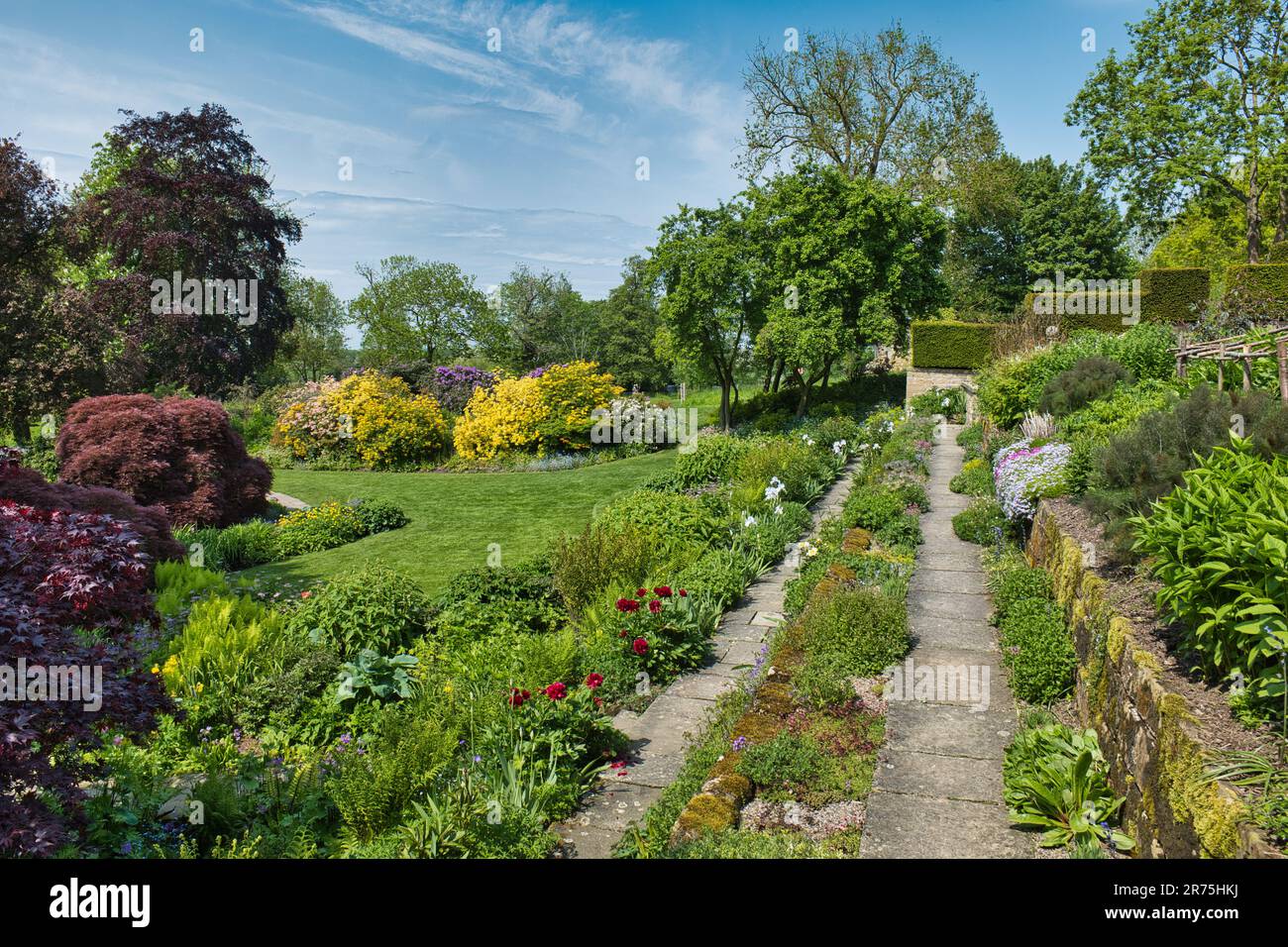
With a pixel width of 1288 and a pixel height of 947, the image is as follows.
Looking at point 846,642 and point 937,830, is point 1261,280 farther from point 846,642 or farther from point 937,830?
point 937,830

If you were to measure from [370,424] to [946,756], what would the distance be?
1884 centimetres

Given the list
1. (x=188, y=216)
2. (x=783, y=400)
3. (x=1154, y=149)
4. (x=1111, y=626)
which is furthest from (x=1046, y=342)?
(x=188, y=216)

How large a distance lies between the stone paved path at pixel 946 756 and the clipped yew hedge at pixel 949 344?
53.0 feet

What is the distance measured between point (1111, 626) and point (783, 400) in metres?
21.6

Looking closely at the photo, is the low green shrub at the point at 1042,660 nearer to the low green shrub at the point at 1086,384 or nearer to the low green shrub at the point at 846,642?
the low green shrub at the point at 846,642

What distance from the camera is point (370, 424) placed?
21.3 meters

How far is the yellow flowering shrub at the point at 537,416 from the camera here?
2088 centimetres

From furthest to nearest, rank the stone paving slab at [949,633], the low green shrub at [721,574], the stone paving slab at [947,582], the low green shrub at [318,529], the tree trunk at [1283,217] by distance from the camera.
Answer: the tree trunk at [1283,217]
the low green shrub at [318,529]
the low green shrub at [721,574]
the stone paving slab at [947,582]
the stone paving slab at [949,633]

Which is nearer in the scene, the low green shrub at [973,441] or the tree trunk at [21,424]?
the low green shrub at [973,441]

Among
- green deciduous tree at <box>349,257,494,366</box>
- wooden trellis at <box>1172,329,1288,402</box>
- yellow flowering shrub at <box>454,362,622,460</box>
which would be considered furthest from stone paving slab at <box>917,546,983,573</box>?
green deciduous tree at <box>349,257,494,366</box>

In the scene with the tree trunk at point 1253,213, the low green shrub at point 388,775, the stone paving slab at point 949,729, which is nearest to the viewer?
the low green shrub at point 388,775

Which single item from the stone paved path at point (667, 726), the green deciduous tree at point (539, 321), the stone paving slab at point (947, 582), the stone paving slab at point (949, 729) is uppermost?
the green deciduous tree at point (539, 321)

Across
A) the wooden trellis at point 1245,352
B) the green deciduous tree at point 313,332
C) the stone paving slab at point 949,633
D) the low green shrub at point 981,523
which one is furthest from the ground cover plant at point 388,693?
the green deciduous tree at point 313,332
